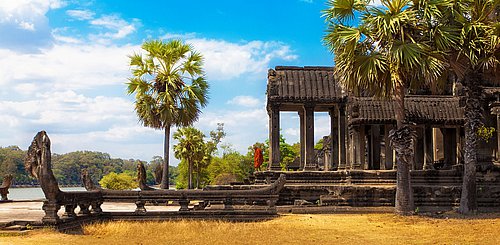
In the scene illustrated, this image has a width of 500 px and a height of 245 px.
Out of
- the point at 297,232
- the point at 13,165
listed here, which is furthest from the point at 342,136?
the point at 13,165

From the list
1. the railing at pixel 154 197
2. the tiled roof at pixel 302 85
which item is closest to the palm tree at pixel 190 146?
the tiled roof at pixel 302 85

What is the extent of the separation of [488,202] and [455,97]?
855 centimetres

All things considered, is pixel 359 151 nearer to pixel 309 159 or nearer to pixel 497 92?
pixel 309 159

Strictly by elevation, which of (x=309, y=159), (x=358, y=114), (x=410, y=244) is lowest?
(x=410, y=244)

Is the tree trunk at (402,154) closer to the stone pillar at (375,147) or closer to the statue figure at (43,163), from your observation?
the statue figure at (43,163)

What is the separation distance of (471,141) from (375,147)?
13416mm

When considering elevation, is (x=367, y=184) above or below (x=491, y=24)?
below

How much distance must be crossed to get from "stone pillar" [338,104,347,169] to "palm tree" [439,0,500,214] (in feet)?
21.7

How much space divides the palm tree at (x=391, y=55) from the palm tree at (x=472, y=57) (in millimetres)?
778

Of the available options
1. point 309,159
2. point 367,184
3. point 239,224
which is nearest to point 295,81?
point 309,159

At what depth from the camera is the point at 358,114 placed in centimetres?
2402

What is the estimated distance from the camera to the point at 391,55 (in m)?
15.9

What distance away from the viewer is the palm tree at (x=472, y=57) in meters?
15.8

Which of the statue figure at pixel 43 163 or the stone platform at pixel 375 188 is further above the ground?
the statue figure at pixel 43 163
